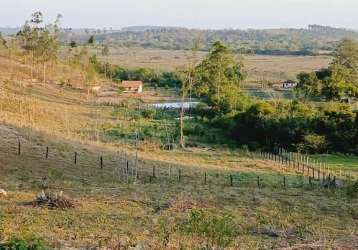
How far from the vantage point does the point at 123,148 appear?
3847 cm

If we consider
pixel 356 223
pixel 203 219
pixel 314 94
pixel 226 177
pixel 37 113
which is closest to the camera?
pixel 203 219

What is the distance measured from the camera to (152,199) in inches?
858

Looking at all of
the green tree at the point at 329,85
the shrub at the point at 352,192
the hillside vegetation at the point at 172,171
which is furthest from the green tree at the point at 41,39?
the shrub at the point at 352,192

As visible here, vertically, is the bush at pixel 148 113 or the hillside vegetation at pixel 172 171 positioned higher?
the hillside vegetation at pixel 172 171

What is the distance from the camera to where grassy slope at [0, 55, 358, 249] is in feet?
51.9

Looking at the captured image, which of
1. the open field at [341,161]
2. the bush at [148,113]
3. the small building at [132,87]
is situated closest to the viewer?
the open field at [341,161]

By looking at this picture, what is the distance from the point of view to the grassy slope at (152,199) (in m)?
15.8

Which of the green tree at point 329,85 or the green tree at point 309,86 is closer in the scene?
the green tree at point 329,85

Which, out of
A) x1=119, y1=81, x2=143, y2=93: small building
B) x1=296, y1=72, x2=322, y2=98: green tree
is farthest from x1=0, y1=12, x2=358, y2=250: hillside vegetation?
x1=119, y1=81, x2=143, y2=93: small building

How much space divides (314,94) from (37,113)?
115ft

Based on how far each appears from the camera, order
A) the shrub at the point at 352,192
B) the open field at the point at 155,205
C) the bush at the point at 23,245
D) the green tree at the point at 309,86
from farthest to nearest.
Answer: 1. the green tree at the point at 309,86
2. the shrub at the point at 352,192
3. the open field at the point at 155,205
4. the bush at the point at 23,245

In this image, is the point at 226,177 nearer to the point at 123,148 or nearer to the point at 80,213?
the point at 123,148

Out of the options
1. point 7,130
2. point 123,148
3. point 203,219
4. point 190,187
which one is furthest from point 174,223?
point 123,148

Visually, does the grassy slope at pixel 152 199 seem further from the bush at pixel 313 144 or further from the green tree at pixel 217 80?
the green tree at pixel 217 80
